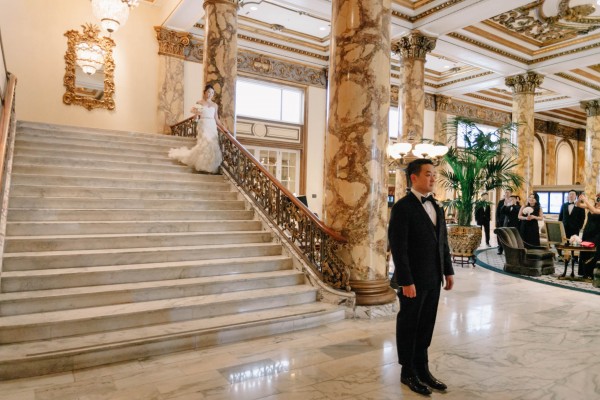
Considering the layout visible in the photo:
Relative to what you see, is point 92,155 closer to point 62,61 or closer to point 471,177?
point 62,61

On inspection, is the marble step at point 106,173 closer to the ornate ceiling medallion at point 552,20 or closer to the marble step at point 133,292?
the marble step at point 133,292

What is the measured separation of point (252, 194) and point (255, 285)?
7.17ft

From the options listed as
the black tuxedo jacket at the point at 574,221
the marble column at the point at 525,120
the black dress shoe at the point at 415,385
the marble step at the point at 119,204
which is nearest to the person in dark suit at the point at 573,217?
the black tuxedo jacket at the point at 574,221

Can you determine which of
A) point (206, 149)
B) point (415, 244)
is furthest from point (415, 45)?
point (415, 244)

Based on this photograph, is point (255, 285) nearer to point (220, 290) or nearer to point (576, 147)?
point (220, 290)

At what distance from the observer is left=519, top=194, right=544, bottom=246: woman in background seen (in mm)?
8834

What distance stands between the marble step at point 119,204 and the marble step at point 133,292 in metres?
1.61

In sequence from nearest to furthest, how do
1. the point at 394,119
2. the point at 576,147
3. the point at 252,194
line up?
the point at 252,194, the point at 394,119, the point at 576,147

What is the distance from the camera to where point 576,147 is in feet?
82.0

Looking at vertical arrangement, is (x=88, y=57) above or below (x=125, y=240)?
above

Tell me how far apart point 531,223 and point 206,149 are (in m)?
6.89

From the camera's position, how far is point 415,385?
116 inches

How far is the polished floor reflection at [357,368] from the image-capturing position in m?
2.89

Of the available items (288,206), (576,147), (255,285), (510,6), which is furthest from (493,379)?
(576,147)
